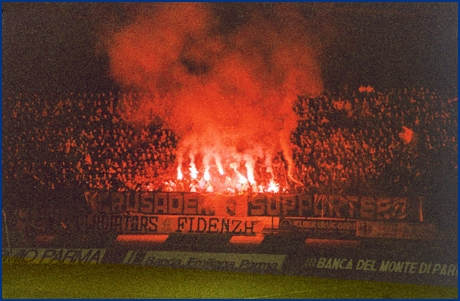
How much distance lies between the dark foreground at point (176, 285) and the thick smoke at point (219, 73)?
4.39ft

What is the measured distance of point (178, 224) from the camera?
740 cm

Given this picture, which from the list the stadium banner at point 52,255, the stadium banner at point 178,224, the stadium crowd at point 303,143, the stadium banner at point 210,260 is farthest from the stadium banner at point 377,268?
the stadium banner at point 52,255

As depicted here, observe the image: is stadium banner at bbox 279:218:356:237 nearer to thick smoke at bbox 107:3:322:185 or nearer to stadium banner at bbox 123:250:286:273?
stadium banner at bbox 123:250:286:273

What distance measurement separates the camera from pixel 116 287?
6340 millimetres

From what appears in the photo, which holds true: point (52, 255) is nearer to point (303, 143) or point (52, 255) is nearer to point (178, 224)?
point (178, 224)

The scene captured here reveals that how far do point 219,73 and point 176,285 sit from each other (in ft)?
8.04

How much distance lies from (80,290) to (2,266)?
6.26ft

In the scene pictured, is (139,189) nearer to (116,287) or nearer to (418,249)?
(116,287)

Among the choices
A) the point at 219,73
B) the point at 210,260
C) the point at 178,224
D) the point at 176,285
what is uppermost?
the point at 219,73

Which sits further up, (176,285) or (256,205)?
(256,205)

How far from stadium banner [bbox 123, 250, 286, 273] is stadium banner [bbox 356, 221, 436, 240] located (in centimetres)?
96

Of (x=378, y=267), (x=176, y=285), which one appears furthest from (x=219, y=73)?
(x=378, y=267)

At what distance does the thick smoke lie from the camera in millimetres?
7090

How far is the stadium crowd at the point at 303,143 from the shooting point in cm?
666
